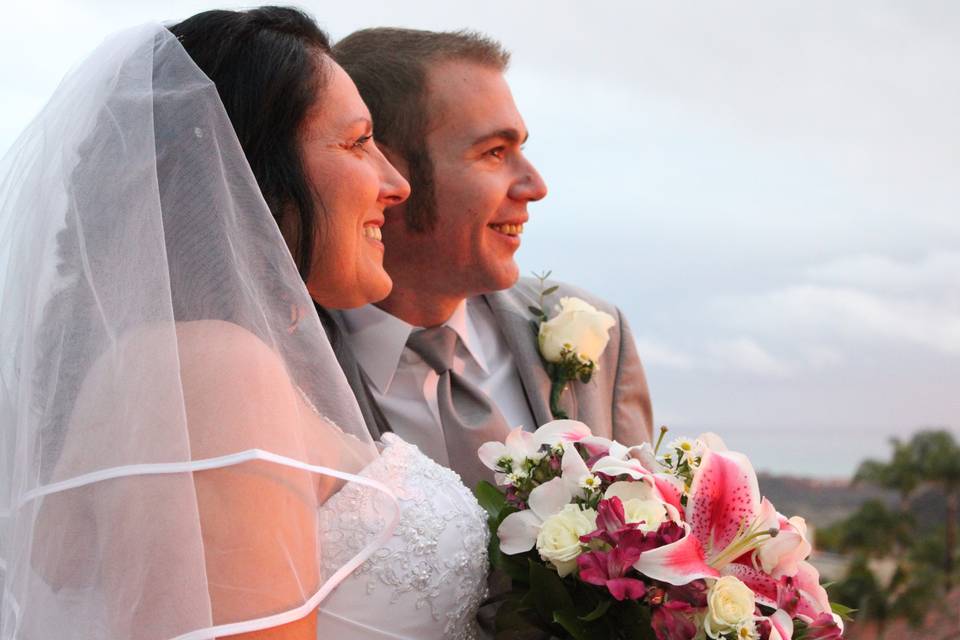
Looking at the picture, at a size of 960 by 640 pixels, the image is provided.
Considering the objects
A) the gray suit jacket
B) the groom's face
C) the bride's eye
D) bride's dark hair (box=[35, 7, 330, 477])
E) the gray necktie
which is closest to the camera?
bride's dark hair (box=[35, 7, 330, 477])

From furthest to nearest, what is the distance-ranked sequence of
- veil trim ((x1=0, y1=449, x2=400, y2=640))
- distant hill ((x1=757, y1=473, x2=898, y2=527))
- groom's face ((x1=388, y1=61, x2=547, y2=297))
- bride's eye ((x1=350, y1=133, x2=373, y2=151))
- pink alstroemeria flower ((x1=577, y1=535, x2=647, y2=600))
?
1. distant hill ((x1=757, y1=473, x2=898, y2=527))
2. groom's face ((x1=388, y1=61, x2=547, y2=297))
3. bride's eye ((x1=350, y1=133, x2=373, y2=151))
4. pink alstroemeria flower ((x1=577, y1=535, x2=647, y2=600))
5. veil trim ((x1=0, y1=449, x2=400, y2=640))

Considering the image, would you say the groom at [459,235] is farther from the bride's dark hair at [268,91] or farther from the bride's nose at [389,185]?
the bride's dark hair at [268,91]

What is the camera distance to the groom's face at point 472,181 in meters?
4.48

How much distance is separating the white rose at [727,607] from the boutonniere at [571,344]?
180cm

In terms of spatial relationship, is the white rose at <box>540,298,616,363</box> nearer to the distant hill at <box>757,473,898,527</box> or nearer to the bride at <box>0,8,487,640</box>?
the bride at <box>0,8,487,640</box>

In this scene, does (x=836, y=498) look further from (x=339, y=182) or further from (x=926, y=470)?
(x=339, y=182)

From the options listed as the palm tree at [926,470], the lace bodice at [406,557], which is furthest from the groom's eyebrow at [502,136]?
the palm tree at [926,470]

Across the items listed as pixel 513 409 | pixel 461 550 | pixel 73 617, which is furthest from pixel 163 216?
pixel 513 409

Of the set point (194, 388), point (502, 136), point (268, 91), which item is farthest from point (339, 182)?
point (502, 136)

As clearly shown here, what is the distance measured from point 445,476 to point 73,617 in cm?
104

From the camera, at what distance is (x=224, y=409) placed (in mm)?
2338

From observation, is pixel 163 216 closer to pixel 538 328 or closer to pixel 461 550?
pixel 461 550

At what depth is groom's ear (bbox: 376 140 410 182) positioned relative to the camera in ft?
14.9

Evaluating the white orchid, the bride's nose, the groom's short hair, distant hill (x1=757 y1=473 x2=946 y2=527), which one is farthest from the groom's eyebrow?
distant hill (x1=757 y1=473 x2=946 y2=527)
